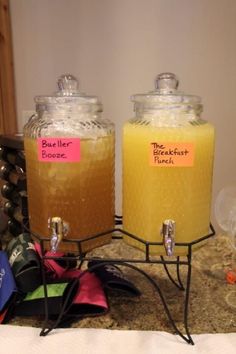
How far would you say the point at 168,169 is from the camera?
514 millimetres

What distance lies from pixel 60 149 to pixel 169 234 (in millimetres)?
208

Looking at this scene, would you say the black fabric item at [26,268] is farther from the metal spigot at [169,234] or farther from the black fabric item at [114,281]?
the metal spigot at [169,234]

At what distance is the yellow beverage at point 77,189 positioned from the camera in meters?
0.53

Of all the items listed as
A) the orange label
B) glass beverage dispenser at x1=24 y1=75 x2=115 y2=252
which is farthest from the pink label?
the orange label

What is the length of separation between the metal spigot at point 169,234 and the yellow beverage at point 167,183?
0.04 meters

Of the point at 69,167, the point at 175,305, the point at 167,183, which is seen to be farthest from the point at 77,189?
the point at 175,305

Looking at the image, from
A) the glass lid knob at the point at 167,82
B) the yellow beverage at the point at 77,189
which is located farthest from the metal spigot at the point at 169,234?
the glass lid knob at the point at 167,82

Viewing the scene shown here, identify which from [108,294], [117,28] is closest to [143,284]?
[108,294]

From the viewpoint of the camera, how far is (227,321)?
611mm

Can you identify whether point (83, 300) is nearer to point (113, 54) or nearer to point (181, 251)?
point (181, 251)

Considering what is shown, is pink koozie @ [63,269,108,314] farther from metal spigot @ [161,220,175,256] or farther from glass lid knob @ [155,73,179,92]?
glass lid knob @ [155,73,179,92]

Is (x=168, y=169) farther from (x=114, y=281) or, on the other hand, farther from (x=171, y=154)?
(x=114, y=281)

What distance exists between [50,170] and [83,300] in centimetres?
27

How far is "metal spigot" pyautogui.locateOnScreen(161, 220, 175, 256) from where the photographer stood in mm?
493
